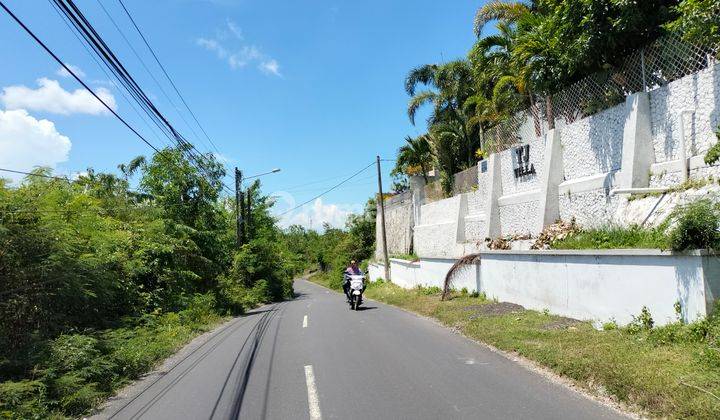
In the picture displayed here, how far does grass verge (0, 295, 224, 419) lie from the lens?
6.43m

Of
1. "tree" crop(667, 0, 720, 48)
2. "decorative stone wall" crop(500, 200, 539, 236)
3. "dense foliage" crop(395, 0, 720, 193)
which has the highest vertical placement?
"dense foliage" crop(395, 0, 720, 193)

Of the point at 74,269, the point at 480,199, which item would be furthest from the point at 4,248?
the point at 480,199

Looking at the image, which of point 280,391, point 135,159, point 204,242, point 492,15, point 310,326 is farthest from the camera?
point 135,159

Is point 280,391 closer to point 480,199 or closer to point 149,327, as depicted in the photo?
point 149,327

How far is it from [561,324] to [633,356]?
3.39 metres

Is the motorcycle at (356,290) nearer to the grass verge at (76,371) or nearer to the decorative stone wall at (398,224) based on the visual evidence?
the grass verge at (76,371)

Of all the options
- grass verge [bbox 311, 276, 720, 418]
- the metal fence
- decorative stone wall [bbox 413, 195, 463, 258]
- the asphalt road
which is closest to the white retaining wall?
grass verge [bbox 311, 276, 720, 418]

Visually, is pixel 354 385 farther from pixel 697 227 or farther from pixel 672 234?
pixel 697 227

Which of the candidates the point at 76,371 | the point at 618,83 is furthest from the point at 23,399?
the point at 618,83

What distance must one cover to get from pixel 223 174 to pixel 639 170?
22990 mm

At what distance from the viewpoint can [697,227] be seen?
718 cm

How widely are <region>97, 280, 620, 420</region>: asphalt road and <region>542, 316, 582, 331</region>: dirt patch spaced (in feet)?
4.89

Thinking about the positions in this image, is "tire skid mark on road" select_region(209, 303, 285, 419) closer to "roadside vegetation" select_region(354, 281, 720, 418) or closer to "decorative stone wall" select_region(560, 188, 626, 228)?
"roadside vegetation" select_region(354, 281, 720, 418)

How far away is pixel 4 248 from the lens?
318 inches
